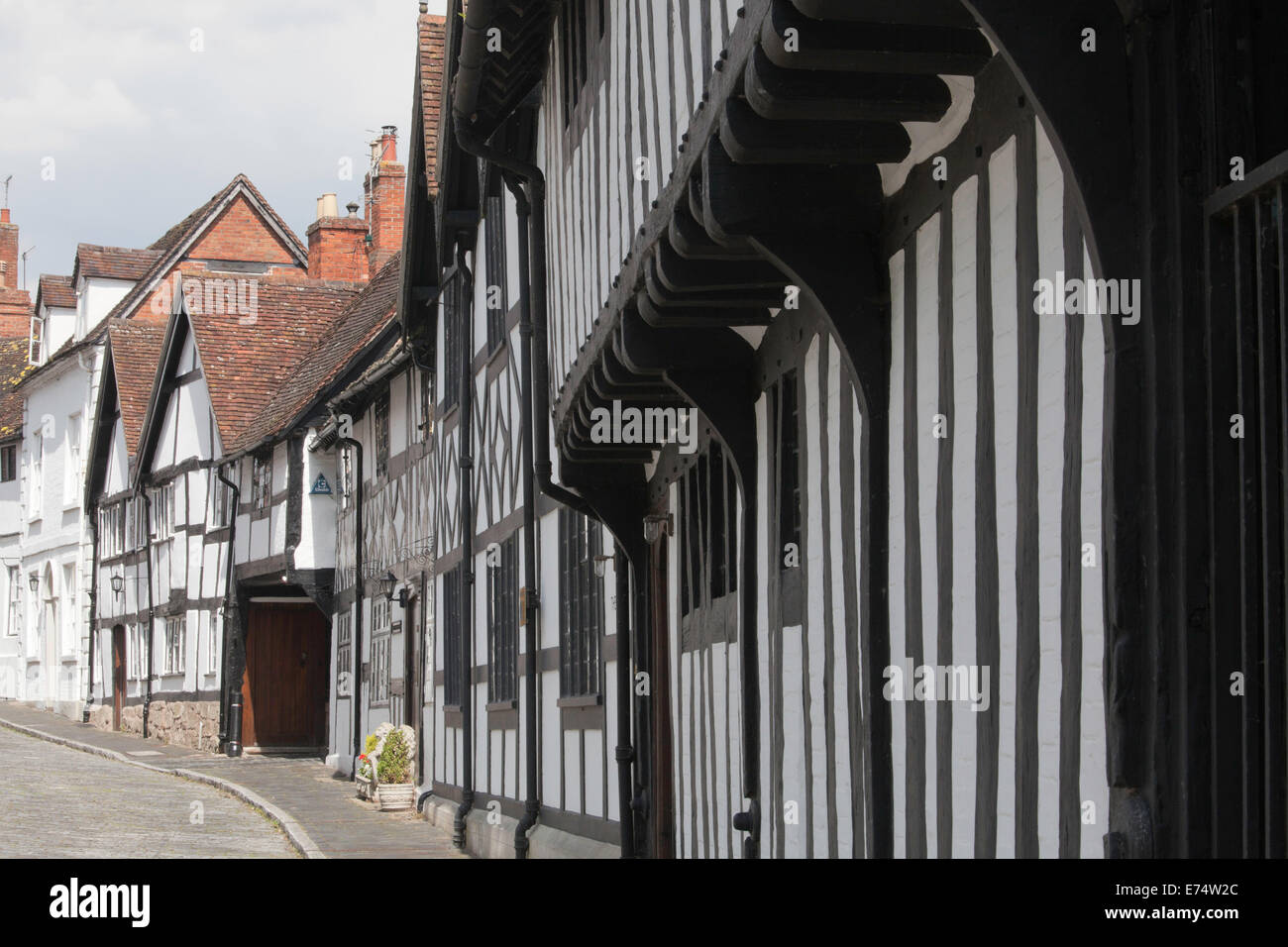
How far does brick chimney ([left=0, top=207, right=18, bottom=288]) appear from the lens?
149ft

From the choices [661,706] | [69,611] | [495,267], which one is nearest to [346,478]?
[495,267]

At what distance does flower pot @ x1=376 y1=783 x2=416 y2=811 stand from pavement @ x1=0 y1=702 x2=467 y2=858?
0.32 feet

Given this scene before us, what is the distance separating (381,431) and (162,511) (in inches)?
439

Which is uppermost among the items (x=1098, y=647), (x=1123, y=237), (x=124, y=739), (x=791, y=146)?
(x=791, y=146)

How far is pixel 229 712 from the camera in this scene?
26.8 metres

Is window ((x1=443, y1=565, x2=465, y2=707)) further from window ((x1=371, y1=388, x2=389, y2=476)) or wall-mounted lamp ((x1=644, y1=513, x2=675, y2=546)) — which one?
wall-mounted lamp ((x1=644, y1=513, x2=675, y2=546))

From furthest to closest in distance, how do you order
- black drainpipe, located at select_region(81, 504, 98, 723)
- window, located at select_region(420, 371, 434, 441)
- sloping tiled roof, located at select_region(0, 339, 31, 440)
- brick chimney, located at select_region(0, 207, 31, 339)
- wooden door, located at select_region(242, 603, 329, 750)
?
brick chimney, located at select_region(0, 207, 31, 339) → sloping tiled roof, located at select_region(0, 339, 31, 440) → black drainpipe, located at select_region(81, 504, 98, 723) → wooden door, located at select_region(242, 603, 329, 750) → window, located at select_region(420, 371, 434, 441)

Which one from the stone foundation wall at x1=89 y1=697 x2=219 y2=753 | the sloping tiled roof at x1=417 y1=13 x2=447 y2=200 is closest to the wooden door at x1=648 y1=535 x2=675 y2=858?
the sloping tiled roof at x1=417 y1=13 x2=447 y2=200

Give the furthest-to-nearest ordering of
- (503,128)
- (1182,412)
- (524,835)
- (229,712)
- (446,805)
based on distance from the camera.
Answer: (229,712), (446,805), (503,128), (524,835), (1182,412)

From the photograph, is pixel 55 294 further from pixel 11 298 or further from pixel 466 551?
pixel 466 551

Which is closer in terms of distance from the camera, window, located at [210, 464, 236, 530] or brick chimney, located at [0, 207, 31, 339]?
window, located at [210, 464, 236, 530]
